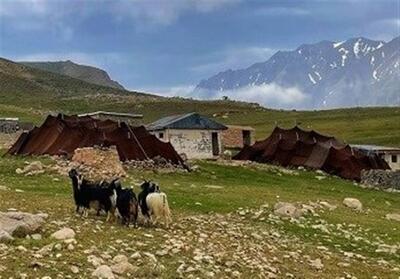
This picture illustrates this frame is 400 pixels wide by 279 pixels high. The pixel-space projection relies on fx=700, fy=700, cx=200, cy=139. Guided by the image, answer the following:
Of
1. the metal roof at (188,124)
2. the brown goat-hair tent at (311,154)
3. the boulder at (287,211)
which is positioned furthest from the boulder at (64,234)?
the metal roof at (188,124)

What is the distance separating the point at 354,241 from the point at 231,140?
168ft

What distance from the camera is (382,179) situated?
48.8 meters

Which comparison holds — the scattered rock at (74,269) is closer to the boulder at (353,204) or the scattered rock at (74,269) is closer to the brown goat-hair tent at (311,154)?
the boulder at (353,204)

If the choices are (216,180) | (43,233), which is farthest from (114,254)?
(216,180)

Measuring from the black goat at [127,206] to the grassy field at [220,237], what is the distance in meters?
0.61

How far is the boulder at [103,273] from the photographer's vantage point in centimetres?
1342

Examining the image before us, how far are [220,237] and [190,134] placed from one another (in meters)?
38.7

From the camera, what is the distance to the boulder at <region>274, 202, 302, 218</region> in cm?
2500

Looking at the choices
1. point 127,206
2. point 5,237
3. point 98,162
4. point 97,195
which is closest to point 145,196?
point 127,206

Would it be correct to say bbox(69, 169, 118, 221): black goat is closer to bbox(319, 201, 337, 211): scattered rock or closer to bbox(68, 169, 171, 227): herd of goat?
bbox(68, 169, 171, 227): herd of goat

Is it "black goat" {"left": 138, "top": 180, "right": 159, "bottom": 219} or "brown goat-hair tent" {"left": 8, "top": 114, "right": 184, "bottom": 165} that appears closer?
"black goat" {"left": 138, "top": 180, "right": 159, "bottom": 219}

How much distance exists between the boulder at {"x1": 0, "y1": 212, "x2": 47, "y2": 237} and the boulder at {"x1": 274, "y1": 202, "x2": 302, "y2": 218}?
415 inches

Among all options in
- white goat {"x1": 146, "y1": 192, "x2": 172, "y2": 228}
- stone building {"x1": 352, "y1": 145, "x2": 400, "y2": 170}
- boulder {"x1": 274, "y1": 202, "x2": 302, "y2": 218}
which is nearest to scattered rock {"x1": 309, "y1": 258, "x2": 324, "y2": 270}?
white goat {"x1": 146, "y1": 192, "x2": 172, "y2": 228}

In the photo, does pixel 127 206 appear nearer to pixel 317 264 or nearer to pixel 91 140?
pixel 317 264
